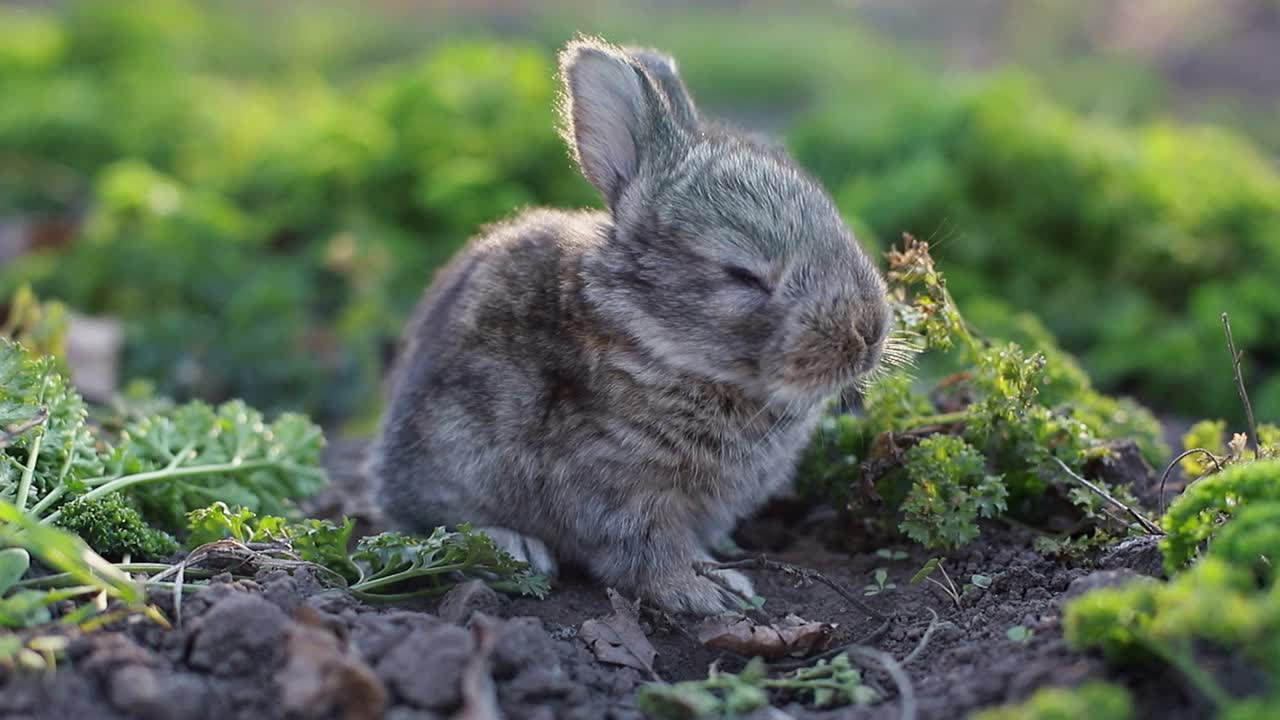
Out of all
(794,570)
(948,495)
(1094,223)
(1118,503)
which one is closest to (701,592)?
(794,570)

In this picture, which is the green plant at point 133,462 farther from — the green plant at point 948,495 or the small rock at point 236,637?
the green plant at point 948,495

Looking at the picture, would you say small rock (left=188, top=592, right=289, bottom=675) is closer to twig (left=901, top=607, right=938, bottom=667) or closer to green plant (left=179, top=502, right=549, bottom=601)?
green plant (left=179, top=502, right=549, bottom=601)

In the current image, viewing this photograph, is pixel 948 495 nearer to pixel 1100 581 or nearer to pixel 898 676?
pixel 1100 581

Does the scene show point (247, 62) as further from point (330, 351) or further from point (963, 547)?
point (963, 547)

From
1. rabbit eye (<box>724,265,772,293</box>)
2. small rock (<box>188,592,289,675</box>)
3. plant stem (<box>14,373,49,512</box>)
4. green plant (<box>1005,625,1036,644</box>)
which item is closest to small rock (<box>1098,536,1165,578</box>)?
green plant (<box>1005,625,1036,644</box>)

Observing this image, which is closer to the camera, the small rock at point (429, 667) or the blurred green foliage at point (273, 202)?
the small rock at point (429, 667)

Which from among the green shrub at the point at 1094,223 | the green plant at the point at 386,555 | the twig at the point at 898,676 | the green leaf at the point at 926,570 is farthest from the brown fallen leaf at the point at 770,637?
the green shrub at the point at 1094,223
